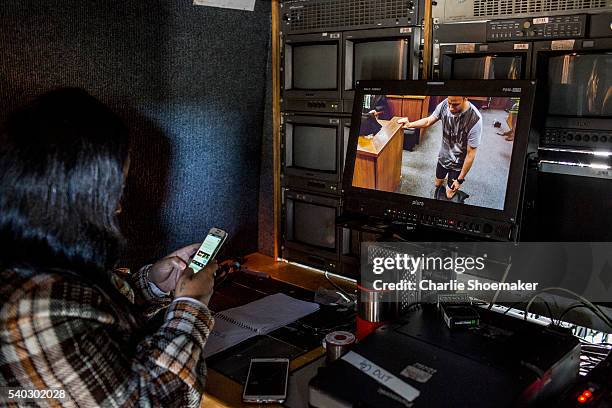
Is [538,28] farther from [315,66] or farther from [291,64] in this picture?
[291,64]

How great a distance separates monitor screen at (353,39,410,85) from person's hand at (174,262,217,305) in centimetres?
85

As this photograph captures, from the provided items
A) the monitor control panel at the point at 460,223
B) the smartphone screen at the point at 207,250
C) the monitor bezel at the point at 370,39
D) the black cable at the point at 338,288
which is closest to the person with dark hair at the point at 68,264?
the smartphone screen at the point at 207,250

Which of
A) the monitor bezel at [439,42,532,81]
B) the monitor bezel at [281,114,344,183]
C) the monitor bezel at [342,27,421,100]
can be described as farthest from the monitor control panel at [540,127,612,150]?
the monitor bezel at [281,114,344,183]

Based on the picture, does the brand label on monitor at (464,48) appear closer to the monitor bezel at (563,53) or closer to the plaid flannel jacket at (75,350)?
the monitor bezel at (563,53)

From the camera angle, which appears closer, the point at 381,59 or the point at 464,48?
the point at 464,48

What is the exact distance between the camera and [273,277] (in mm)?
1861

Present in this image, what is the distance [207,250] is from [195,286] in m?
0.26

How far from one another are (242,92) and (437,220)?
2.89 feet

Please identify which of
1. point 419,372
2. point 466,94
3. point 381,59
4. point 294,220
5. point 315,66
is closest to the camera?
point 419,372

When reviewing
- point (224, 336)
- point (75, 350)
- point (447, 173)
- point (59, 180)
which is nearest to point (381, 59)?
point (447, 173)

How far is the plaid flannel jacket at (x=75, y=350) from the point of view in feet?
2.67

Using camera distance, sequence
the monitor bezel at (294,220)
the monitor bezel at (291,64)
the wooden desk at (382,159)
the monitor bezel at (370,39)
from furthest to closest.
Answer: the monitor bezel at (294,220) < the monitor bezel at (291,64) < the monitor bezel at (370,39) < the wooden desk at (382,159)

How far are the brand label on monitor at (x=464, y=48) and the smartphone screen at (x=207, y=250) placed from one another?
30.1 inches

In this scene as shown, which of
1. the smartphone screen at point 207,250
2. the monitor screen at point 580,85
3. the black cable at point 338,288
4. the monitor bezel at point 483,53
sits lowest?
the black cable at point 338,288
